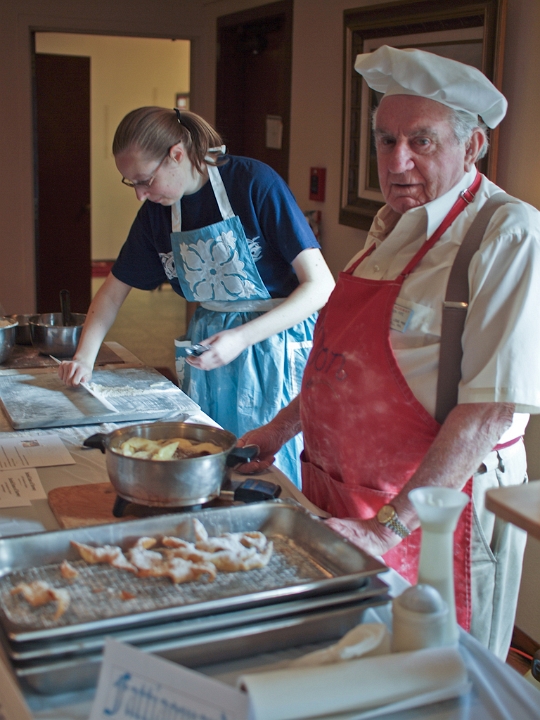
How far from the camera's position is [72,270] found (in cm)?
681

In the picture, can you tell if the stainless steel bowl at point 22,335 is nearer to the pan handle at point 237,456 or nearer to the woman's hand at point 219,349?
the woman's hand at point 219,349

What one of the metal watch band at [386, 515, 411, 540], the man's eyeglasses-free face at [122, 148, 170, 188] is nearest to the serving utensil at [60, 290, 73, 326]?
the man's eyeglasses-free face at [122, 148, 170, 188]

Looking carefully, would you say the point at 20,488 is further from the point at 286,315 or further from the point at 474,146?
the point at 474,146

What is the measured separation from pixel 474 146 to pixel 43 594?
3.66 feet

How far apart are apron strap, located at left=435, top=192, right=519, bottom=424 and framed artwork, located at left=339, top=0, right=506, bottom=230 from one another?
1135 mm

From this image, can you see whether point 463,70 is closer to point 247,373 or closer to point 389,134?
point 389,134

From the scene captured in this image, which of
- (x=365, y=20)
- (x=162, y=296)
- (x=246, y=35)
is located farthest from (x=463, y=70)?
(x=162, y=296)

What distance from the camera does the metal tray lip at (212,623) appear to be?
94 cm

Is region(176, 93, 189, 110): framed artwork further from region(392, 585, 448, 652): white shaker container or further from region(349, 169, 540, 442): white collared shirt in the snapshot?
region(392, 585, 448, 652): white shaker container

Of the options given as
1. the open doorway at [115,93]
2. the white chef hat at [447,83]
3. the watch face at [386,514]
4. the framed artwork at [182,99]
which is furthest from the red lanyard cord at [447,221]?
the framed artwork at [182,99]

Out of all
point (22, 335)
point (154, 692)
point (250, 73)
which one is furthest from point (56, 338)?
point (250, 73)

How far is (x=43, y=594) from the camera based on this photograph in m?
1.06

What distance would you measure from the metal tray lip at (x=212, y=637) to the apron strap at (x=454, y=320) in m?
0.48

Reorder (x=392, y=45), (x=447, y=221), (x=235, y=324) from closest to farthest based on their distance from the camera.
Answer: (x=447, y=221)
(x=235, y=324)
(x=392, y=45)
